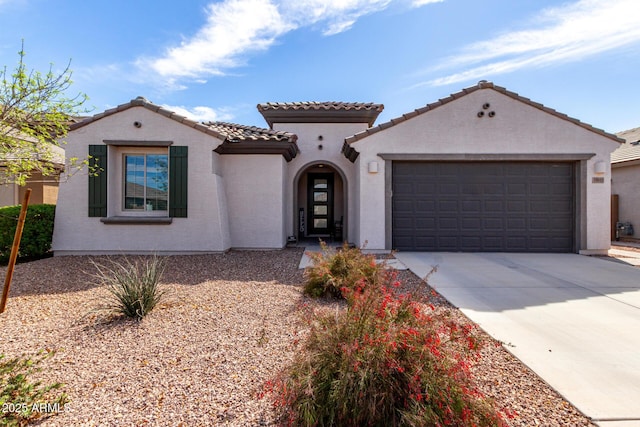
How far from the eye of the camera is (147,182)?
8992mm

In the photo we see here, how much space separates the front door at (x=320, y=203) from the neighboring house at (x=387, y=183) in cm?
329

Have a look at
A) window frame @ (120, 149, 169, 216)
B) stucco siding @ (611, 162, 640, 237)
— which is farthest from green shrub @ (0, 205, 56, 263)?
stucco siding @ (611, 162, 640, 237)

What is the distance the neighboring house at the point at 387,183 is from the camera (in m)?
8.65

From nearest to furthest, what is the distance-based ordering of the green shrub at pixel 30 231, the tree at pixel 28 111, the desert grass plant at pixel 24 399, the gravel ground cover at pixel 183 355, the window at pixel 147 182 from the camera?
the desert grass plant at pixel 24 399 → the gravel ground cover at pixel 183 355 → the tree at pixel 28 111 → the green shrub at pixel 30 231 → the window at pixel 147 182

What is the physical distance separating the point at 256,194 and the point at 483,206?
7.35 meters

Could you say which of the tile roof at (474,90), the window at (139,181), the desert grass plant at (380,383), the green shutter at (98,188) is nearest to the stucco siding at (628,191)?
the tile roof at (474,90)

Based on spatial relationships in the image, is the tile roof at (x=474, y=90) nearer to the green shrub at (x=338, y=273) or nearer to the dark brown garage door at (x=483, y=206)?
the dark brown garage door at (x=483, y=206)

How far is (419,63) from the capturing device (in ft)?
32.8

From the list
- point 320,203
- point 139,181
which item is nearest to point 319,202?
point 320,203

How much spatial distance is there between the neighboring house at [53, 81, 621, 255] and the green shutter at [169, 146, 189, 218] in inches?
1.2

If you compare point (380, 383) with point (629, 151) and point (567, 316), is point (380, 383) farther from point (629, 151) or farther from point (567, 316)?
point (629, 151)

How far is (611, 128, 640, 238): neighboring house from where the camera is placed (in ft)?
41.4

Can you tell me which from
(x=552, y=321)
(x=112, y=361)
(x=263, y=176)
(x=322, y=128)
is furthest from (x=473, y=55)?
(x=112, y=361)

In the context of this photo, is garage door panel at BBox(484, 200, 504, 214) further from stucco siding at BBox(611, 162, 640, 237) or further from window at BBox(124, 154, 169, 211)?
window at BBox(124, 154, 169, 211)
